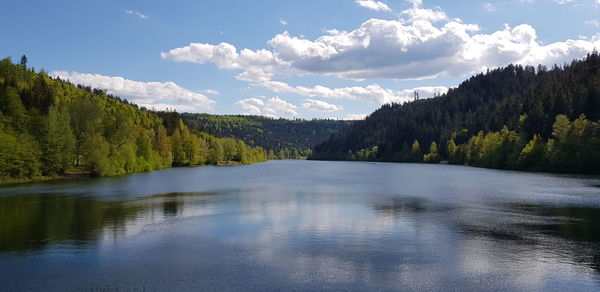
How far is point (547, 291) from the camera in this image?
20.8 metres

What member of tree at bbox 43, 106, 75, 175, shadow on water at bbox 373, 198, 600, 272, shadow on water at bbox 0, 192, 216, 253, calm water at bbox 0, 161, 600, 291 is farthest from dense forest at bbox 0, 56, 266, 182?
shadow on water at bbox 373, 198, 600, 272

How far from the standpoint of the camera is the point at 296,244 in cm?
3017

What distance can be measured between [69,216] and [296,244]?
2244 cm

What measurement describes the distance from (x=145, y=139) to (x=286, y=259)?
107171mm

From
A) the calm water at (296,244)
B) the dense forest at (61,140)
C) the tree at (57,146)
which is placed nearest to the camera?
the calm water at (296,244)

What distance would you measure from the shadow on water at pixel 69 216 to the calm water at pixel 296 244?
11cm

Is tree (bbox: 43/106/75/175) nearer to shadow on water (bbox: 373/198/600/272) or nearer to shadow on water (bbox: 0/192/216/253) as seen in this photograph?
shadow on water (bbox: 0/192/216/253)

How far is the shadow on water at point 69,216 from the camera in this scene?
101ft

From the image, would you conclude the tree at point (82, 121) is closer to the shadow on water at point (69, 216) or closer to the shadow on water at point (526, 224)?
the shadow on water at point (69, 216)

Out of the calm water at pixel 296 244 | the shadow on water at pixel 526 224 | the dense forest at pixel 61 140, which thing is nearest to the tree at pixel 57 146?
the dense forest at pixel 61 140

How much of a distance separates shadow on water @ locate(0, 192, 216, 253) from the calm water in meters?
0.11

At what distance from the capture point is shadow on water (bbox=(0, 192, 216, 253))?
30672 mm

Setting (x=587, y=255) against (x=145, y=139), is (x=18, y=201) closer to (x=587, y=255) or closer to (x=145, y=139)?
(x=587, y=255)

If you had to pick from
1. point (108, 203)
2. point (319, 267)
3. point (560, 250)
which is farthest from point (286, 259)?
point (108, 203)
